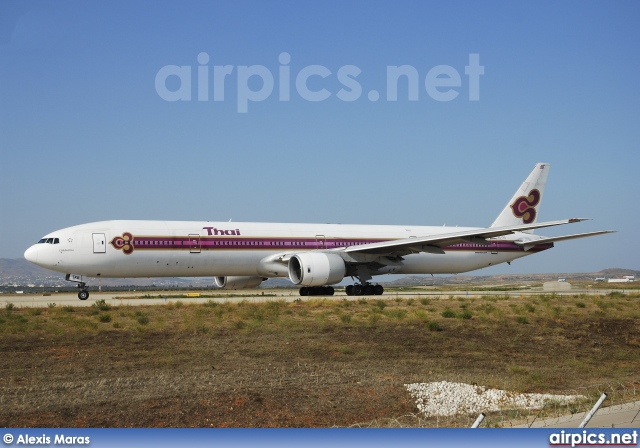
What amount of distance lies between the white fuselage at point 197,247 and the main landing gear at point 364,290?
0.96 metres

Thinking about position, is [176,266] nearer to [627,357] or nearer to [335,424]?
[627,357]

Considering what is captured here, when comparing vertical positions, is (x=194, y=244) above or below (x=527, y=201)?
below

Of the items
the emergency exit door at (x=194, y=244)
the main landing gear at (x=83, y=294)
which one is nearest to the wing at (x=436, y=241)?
the emergency exit door at (x=194, y=244)

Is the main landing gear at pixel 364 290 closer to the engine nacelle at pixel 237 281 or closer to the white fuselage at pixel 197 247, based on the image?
the white fuselage at pixel 197 247

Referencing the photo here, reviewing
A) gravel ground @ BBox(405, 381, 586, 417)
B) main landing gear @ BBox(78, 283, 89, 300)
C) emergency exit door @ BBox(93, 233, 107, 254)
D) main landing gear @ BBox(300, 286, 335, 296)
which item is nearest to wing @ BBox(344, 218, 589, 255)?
main landing gear @ BBox(300, 286, 335, 296)

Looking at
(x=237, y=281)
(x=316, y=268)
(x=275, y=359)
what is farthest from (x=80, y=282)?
(x=275, y=359)

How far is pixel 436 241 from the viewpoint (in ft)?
118

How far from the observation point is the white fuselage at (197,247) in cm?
3183

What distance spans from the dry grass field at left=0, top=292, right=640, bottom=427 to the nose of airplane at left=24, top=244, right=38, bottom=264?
531 centimetres

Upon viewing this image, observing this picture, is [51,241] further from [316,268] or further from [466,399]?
[466,399]

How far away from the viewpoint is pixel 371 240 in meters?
39.8

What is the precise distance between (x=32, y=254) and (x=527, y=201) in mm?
29824

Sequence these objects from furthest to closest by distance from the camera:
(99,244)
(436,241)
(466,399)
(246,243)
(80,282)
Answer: (436,241) < (246,243) < (80,282) < (99,244) < (466,399)

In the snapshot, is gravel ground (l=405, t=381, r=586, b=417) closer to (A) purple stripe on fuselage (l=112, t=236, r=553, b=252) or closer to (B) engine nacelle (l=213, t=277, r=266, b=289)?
(A) purple stripe on fuselage (l=112, t=236, r=553, b=252)
